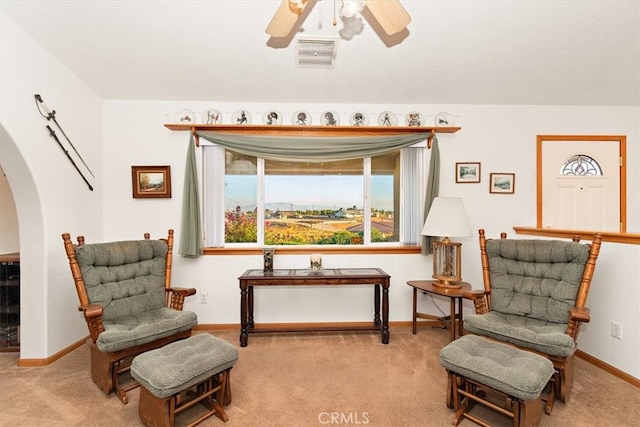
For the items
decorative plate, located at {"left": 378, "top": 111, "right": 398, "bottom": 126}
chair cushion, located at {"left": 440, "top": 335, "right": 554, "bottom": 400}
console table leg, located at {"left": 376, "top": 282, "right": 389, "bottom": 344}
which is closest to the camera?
chair cushion, located at {"left": 440, "top": 335, "right": 554, "bottom": 400}

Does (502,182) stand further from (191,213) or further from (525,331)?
(191,213)

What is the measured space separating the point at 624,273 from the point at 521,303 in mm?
807

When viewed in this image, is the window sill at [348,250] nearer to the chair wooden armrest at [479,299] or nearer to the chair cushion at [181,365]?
the chair wooden armrest at [479,299]

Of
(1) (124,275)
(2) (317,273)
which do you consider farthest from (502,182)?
(1) (124,275)

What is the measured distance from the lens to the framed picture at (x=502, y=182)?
342 centimetres

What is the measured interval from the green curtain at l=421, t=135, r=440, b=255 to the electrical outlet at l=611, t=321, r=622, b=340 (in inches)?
59.8

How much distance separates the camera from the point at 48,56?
7.98ft

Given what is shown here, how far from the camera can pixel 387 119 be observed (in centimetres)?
339

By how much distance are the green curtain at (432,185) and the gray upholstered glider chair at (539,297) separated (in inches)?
27.6

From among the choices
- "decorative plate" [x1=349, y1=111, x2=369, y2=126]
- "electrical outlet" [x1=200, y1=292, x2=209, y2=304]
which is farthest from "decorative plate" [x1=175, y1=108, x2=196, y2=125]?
"electrical outlet" [x1=200, y1=292, x2=209, y2=304]

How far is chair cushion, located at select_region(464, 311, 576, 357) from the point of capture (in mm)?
1892

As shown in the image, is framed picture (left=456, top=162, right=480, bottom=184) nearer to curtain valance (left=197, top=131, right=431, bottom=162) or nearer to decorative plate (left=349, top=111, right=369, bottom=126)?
curtain valance (left=197, top=131, right=431, bottom=162)

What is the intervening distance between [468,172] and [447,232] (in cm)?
106

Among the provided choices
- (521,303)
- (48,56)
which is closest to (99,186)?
(48,56)
